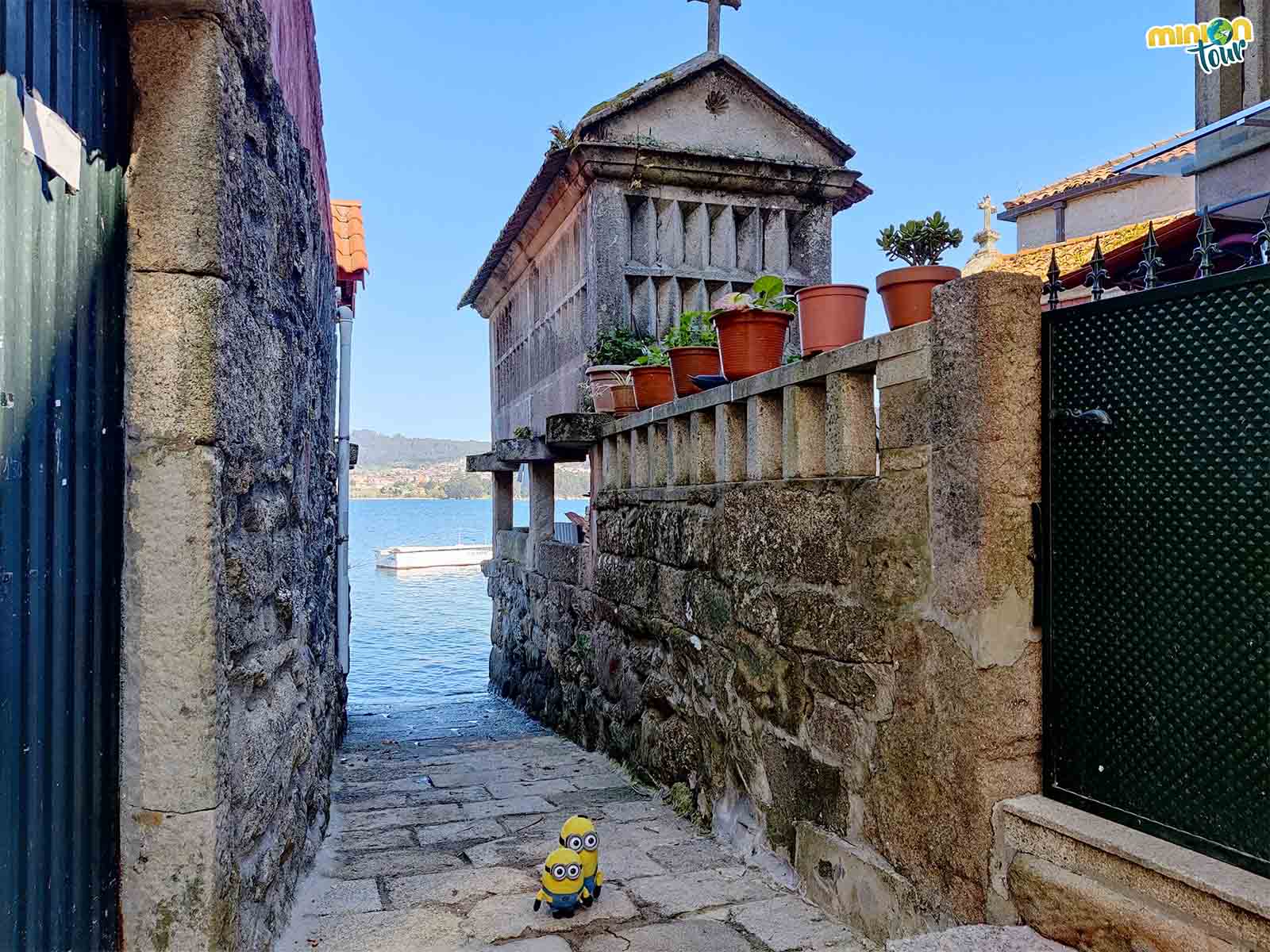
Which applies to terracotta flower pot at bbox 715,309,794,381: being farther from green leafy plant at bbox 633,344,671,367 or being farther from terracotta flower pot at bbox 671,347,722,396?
green leafy plant at bbox 633,344,671,367

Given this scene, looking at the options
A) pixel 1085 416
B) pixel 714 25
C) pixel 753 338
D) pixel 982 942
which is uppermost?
pixel 714 25

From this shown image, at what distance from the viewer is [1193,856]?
6.11 ft

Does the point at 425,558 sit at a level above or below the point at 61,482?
below

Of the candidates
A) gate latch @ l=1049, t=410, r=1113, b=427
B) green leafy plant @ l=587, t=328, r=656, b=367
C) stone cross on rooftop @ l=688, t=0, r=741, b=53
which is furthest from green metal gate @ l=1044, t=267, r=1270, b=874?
stone cross on rooftop @ l=688, t=0, r=741, b=53

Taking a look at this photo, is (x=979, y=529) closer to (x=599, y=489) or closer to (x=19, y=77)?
(x=19, y=77)

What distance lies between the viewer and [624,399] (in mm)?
5461

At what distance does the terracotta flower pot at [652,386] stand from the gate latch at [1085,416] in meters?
2.85

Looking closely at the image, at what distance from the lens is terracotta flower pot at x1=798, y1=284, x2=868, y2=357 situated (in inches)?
122

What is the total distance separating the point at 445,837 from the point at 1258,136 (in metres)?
7.17

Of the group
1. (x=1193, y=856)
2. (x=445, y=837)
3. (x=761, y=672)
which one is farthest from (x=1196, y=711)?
(x=445, y=837)

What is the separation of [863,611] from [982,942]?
939 millimetres

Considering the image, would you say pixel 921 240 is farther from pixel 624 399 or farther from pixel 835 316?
pixel 624 399

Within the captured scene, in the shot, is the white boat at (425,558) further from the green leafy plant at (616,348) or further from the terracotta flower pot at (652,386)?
the terracotta flower pot at (652,386)

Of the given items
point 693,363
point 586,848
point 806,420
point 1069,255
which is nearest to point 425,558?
point 1069,255
